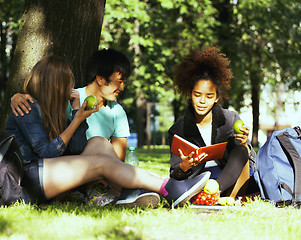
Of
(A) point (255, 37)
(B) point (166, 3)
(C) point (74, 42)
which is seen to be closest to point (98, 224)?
(C) point (74, 42)

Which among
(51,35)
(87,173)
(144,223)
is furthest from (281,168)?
(51,35)

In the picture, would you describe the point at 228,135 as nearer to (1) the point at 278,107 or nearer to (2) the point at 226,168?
(2) the point at 226,168

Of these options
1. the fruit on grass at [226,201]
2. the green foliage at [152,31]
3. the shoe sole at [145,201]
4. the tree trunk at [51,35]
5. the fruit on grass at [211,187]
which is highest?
the green foliage at [152,31]

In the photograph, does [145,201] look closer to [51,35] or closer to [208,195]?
[208,195]

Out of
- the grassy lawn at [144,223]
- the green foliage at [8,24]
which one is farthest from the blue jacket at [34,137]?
the green foliage at [8,24]

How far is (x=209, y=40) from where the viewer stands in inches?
549

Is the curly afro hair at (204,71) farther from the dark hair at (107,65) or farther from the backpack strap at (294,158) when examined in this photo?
the backpack strap at (294,158)

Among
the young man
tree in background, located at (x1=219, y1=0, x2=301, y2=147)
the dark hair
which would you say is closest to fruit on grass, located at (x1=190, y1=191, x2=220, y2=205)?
the young man

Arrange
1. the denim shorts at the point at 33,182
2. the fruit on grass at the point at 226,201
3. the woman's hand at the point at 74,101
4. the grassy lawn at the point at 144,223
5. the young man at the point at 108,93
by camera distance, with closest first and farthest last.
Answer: the grassy lawn at the point at 144,223, the denim shorts at the point at 33,182, the fruit on grass at the point at 226,201, the woman's hand at the point at 74,101, the young man at the point at 108,93

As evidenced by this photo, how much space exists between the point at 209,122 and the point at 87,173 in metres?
1.42

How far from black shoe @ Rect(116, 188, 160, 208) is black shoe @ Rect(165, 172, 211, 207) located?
106mm

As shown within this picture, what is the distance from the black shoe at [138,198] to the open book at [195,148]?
474mm

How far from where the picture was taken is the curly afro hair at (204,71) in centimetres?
407

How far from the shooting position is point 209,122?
409 cm
